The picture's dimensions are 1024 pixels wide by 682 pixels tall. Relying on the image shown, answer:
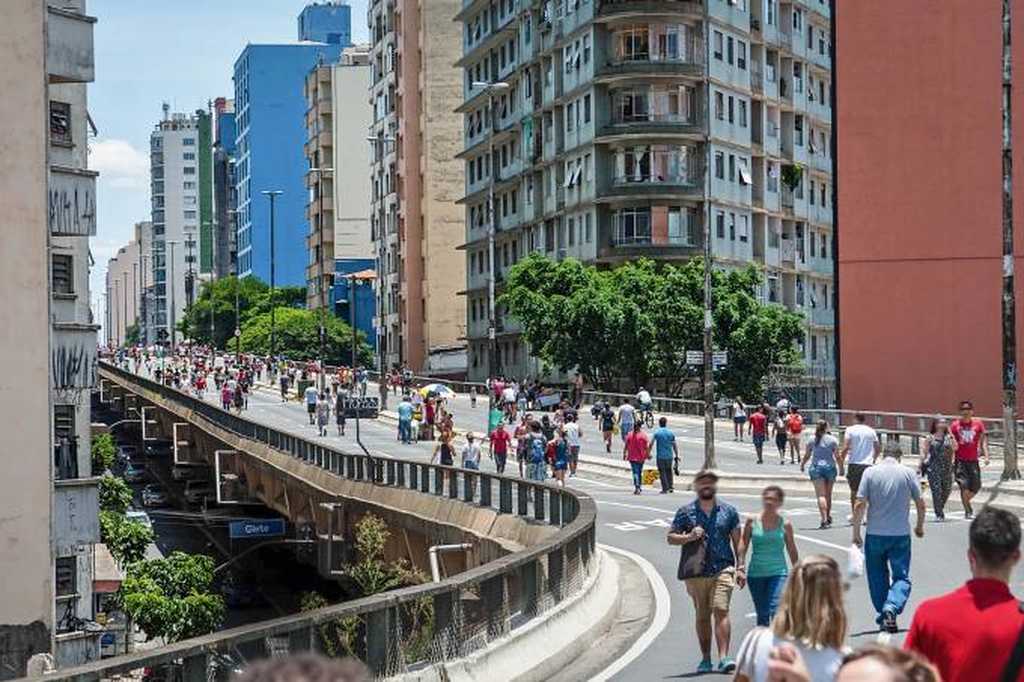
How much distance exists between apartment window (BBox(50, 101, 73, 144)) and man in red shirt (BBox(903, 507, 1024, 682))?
38716mm

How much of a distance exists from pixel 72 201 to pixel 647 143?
53.6 m

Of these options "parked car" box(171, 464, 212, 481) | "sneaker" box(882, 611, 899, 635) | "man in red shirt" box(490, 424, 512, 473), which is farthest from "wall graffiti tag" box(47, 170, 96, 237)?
"parked car" box(171, 464, 212, 481)

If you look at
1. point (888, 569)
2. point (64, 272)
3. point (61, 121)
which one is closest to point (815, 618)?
point (888, 569)

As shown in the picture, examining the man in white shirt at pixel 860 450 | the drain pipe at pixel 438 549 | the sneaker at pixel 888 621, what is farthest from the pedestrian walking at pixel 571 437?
the sneaker at pixel 888 621

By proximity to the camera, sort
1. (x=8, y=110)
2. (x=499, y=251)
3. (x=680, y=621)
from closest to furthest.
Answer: (x=680, y=621), (x=8, y=110), (x=499, y=251)

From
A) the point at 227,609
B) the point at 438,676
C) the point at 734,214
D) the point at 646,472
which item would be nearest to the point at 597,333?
the point at 734,214

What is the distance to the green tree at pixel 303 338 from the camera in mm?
149875

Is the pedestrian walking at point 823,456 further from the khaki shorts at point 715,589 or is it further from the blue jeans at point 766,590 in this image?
the blue jeans at point 766,590

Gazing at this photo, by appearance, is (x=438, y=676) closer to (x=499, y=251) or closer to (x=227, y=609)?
(x=227, y=609)

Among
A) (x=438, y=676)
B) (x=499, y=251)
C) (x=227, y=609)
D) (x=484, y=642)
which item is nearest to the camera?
(x=438, y=676)

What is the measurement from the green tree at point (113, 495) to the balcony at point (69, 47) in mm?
26748

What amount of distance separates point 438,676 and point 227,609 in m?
52.8

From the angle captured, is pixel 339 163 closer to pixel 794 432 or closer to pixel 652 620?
pixel 794 432

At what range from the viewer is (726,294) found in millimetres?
83688
